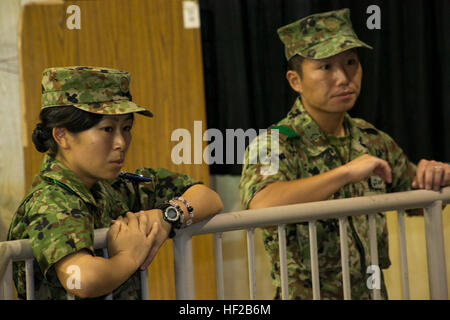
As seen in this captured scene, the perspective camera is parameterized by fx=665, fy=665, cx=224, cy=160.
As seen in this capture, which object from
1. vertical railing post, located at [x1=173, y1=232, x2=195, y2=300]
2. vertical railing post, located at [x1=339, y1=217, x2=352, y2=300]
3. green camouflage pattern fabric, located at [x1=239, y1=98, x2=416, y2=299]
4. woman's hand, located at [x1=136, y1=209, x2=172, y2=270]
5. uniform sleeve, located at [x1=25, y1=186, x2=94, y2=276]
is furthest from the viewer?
green camouflage pattern fabric, located at [x1=239, y1=98, x2=416, y2=299]

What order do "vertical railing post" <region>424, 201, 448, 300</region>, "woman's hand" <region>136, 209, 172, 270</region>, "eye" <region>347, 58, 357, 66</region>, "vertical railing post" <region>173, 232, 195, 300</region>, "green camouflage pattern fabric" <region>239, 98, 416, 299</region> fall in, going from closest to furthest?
1. "woman's hand" <region>136, 209, 172, 270</region>
2. "vertical railing post" <region>173, 232, 195, 300</region>
3. "vertical railing post" <region>424, 201, 448, 300</region>
4. "green camouflage pattern fabric" <region>239, 98, 416, 299</region>
5. "eye" <region>347, 58, 357, 66</region>

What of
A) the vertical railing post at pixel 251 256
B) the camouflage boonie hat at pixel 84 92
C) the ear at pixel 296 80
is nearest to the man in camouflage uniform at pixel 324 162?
the ear at pixel 296 80

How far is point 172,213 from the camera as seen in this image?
1356 millimetres

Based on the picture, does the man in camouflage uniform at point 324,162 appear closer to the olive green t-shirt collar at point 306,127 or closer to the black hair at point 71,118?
the olive green t-shirt collar at point 306,127

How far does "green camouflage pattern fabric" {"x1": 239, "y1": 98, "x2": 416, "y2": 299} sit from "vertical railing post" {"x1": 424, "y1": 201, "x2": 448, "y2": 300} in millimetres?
199

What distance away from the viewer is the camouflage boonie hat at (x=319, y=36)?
73.2 inches

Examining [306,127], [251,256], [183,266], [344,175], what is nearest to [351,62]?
[306,127]

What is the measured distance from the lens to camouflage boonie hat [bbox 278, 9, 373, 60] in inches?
73.2

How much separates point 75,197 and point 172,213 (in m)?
0.20

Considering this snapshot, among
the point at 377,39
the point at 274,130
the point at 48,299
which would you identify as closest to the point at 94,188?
the point at 48,299

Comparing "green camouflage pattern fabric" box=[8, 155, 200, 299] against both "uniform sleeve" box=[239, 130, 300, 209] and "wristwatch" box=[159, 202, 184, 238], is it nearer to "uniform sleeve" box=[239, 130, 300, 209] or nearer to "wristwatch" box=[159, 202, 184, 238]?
"wristwatch" box=[159, 202, 184, 238]

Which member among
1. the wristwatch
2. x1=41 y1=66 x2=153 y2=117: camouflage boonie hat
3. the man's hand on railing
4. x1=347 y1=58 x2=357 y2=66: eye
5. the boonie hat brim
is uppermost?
the boonie hat brim

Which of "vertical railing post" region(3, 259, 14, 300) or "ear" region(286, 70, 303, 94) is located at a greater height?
"ear" region(286, 70, 303, 94)

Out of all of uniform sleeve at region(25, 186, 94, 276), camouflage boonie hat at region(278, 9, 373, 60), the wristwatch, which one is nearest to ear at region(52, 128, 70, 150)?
uniform sleeve at region(25, 186, 94, 276)
